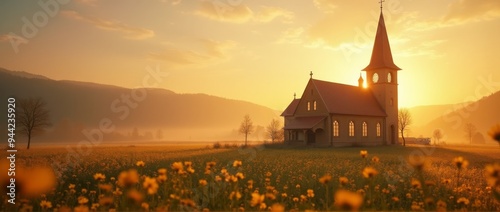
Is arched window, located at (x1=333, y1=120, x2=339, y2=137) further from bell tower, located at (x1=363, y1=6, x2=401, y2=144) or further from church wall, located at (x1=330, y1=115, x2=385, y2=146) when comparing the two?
Answer: bell tower, located at (x1=363, y1=6, x2=401, y2=144)

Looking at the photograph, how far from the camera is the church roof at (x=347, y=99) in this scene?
53.7 meters

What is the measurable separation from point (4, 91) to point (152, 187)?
23419 centimetres

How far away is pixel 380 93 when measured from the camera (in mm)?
62000

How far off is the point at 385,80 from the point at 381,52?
15.9 feet

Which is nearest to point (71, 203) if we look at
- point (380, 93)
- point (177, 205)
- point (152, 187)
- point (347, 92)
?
point (177, 205)

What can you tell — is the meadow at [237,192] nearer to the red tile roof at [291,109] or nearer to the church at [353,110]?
the church at [353,110]

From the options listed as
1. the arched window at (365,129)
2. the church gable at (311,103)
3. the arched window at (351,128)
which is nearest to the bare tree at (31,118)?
the church gable at (311,103)

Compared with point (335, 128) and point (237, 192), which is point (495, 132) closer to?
point (237, 192)

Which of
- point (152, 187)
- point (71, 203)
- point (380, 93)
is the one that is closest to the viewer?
point (152, 187)

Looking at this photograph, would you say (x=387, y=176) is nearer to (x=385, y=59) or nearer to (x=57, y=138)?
(x=385, y=59)

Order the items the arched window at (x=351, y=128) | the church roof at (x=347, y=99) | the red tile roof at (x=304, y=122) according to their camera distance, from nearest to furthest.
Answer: the red tile roof at (x=304, y=122) → the church roof at (x=347, y=99) → the arched window at (x=351, y=128)

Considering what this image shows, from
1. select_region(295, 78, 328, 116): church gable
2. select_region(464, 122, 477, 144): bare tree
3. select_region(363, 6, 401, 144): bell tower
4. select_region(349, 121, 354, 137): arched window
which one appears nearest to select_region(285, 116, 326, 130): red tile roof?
select_region(295, 78, 328, 116): church gable

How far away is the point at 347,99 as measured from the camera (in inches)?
2248

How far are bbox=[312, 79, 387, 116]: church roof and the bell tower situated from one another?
53.8 inches
